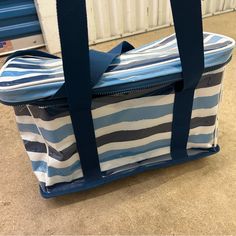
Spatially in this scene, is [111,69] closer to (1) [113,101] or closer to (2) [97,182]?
(1) [113,101]

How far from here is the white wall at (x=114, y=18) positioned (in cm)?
131

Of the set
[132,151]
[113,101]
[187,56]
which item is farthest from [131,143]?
[187,56]

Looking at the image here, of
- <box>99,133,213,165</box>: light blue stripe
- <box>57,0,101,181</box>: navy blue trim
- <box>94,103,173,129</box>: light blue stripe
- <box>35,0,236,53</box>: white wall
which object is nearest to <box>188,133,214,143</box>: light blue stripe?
<box>99,133,213,165</box>: light blue stripe

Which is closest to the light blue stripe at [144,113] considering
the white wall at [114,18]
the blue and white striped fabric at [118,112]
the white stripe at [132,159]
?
the blue and white striped fabric at [118,112]

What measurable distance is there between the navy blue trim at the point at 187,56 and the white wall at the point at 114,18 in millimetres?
875

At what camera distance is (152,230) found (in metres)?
0.63

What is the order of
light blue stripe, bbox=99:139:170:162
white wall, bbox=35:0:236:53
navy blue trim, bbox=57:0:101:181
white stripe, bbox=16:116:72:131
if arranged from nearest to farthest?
navy blue trim, bbox=57:0:101:181 → white stripe, bbox=16:116:72:131 → light blue stripe, bbox=99:139:170:162 → white wall, bbox=35:0:236:53

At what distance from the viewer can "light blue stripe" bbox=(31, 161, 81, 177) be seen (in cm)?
64

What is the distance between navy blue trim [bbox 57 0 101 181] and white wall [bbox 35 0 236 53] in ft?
2.82

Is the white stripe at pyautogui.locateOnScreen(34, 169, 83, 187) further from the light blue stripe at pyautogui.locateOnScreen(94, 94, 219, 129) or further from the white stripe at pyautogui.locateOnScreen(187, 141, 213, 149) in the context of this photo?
the white stripe at pyautogui.locateOnScreen(187, 141, 213, 149)

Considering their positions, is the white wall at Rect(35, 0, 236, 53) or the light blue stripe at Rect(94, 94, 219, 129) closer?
the light blue stripe at Rect(94, 94, 219, 129)

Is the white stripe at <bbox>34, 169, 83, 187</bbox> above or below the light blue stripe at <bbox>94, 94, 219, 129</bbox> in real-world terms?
below

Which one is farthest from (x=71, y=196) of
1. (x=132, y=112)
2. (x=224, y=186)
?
(x=224, y=186)

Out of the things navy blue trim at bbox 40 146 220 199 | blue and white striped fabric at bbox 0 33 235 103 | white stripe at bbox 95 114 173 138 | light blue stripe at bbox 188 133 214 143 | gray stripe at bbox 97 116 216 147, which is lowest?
navy blue trim at bbox 40 146 220 199
